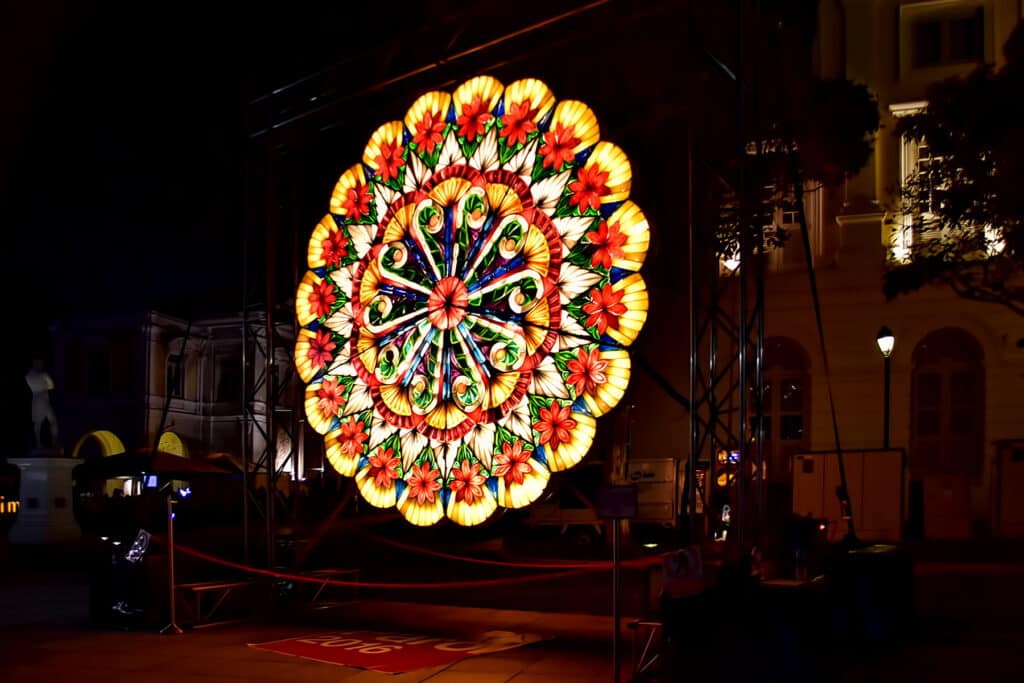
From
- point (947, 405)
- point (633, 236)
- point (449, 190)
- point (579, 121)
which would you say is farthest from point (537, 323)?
point (947, 405)

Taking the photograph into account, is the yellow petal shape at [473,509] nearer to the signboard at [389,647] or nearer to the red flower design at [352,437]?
the signboard at [389,647]

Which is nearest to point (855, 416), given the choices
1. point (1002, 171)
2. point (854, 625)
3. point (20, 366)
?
point (1002, 171)

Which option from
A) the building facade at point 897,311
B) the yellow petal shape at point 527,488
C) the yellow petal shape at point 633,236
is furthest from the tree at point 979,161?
the yellow petal shape at point 527,488

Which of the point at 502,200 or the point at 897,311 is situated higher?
the point at 502,200

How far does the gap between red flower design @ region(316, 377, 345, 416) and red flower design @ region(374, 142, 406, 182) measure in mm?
2342

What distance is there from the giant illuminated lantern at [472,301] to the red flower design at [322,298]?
0.06ft

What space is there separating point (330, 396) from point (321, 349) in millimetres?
563

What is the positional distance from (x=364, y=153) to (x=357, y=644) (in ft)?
17.6

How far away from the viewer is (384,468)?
10641 mm

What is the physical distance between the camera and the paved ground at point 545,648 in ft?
21.0

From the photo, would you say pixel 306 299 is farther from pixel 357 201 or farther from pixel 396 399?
pixel 396 399

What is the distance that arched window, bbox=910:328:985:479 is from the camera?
22672 millimetres

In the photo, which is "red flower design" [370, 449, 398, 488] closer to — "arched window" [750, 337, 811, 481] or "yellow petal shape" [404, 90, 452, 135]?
"yellow petal shape" [404, 90, 452, 135]

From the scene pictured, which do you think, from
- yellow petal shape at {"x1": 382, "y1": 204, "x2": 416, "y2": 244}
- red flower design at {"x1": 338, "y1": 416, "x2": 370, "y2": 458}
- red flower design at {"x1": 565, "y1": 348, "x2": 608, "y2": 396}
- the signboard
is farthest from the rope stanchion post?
red flower design at {"x1": 565, "y1": 348, "x2": 608, "y2": 396}
